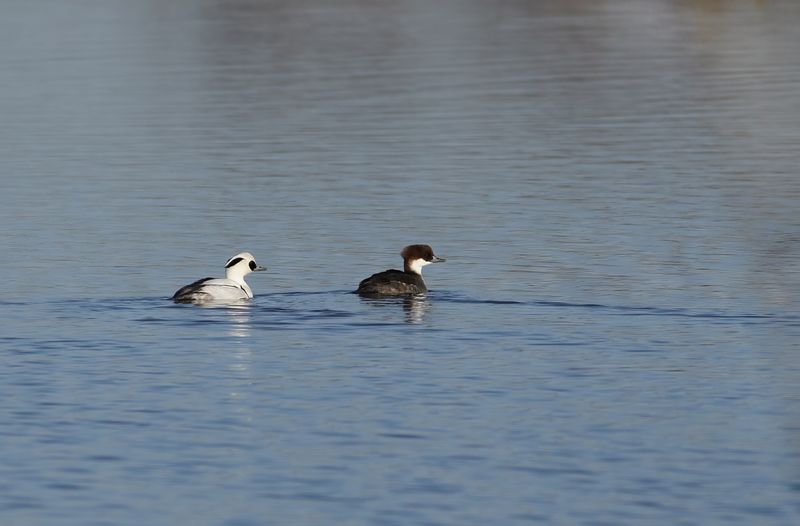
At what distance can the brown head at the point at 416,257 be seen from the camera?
21.2 meters

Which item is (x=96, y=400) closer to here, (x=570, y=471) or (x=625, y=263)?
(x=570, y=471)

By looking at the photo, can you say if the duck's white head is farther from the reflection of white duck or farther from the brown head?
the brown head

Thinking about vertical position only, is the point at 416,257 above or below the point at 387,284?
above

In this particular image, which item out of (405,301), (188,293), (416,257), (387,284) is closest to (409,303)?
(405,301)

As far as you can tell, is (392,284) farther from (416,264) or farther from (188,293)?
(188,293)

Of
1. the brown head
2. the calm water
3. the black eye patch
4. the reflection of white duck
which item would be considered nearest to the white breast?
the reflection of white duck

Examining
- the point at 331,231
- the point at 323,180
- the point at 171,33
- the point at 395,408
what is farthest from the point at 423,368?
the point at 171,33

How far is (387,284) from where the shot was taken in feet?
66.0

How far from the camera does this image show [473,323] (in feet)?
60.4

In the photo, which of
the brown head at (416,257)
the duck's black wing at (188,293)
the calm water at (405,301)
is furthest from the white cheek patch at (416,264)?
the duck's black wing at (188,293)

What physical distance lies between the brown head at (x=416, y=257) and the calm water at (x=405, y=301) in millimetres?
389

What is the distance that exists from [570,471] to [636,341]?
4897mm

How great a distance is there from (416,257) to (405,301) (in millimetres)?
1433

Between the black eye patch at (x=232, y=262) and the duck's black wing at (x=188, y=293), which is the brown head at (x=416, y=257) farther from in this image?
the duck's black wing at (x=188, y=293)
